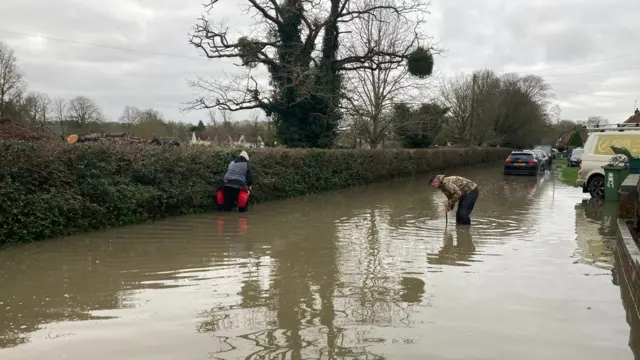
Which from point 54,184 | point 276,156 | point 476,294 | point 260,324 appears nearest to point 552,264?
point 476,294

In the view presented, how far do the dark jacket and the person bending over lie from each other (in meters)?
4.55

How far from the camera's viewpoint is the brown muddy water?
13.3 ft

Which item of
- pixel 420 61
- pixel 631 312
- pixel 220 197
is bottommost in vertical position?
pixel 631 312

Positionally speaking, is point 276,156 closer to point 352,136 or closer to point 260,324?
point 260,324

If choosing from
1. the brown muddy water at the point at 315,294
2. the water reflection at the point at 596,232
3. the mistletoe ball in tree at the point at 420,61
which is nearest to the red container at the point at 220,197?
the brown muddy water at the point at 315,294

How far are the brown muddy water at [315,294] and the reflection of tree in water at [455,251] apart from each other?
0.15 ft

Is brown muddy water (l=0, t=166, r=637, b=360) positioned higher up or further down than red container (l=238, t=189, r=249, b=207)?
further down

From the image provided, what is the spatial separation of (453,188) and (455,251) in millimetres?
2219

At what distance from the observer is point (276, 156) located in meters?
14.9

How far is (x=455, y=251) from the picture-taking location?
7703 mm

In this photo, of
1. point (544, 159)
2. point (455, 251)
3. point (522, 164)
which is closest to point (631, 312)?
point (455, 251)

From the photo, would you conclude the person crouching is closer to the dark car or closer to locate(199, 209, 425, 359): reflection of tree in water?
locate(199, 209, 425, 359): reflection of tree in water

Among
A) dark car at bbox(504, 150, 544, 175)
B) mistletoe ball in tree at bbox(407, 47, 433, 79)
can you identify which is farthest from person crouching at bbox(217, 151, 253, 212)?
dark car at bbox(504, 150, 544, 175)

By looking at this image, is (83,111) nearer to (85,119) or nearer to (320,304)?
(85,119)
